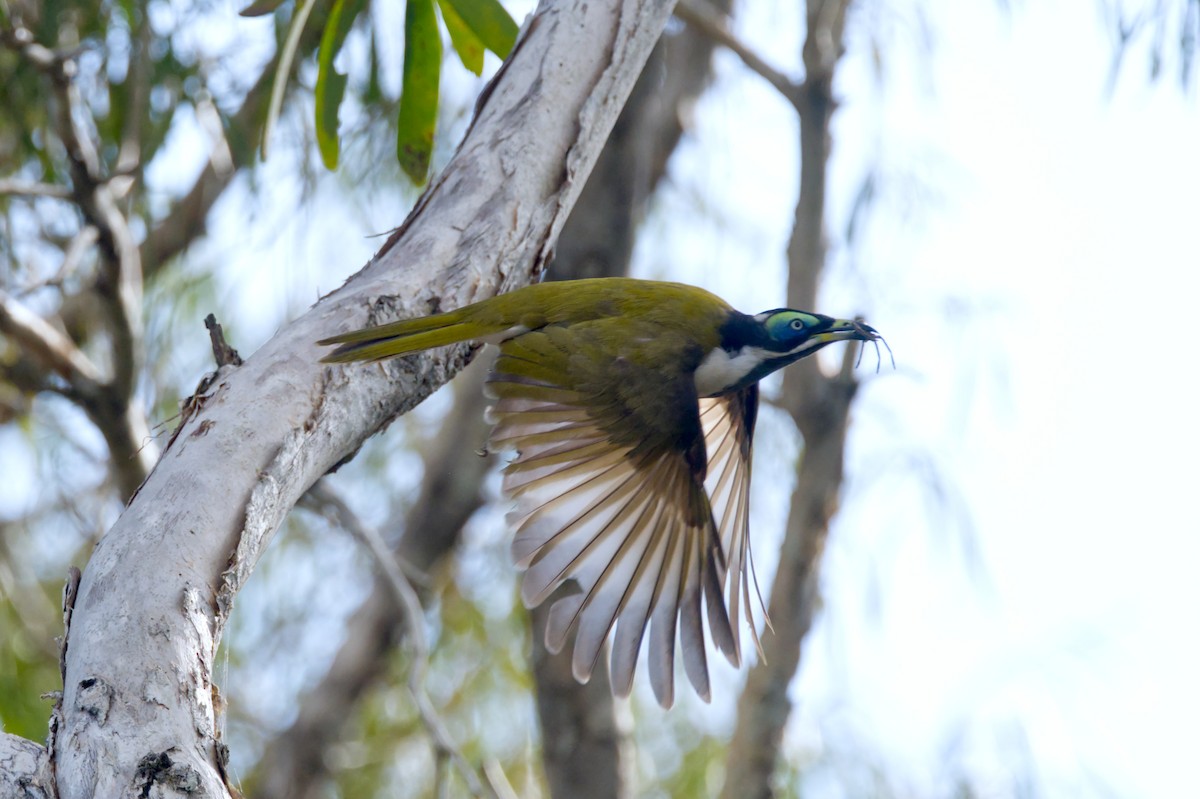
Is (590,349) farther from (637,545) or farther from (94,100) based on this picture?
(94,100)

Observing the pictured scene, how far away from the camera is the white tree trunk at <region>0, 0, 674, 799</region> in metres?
1.36

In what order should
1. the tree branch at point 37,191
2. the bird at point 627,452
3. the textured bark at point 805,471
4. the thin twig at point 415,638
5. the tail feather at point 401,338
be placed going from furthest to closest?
the textured bark at point 805,471 → the tree branch at point 37,191 → the thin twig at point 415,638 → the bird at point 627,452 → the tail feather at point 401,338

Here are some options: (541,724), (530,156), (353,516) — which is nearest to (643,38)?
(530,156)

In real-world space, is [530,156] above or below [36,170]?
below

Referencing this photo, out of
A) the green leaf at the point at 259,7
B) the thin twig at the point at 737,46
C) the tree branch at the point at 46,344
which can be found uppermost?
the thin twig at the point at 737,46

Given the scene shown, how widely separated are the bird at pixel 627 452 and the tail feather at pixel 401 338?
0.19 m

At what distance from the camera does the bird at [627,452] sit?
2.43m

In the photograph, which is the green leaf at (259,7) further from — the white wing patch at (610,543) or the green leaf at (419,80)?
the white wing patch at (610,543)

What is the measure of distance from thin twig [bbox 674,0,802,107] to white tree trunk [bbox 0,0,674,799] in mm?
1152

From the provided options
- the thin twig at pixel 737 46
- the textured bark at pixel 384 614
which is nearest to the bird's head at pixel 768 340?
the thin twig at pixel 737 46

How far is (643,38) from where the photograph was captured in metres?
2.48

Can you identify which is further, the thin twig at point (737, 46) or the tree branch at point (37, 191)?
the thin twig at point (737, 46)

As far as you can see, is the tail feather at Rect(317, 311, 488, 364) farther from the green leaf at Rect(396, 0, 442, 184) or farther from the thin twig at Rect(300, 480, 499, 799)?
the green leaf at Rect(396, 0, 442, 184)

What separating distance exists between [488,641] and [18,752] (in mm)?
4171
